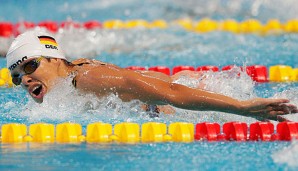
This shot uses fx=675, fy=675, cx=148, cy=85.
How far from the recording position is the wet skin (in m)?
3.80

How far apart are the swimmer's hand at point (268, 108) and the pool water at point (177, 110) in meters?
0.19

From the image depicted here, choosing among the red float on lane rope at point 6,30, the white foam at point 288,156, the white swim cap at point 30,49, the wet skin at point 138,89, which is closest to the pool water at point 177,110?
the white foam at point 288,156

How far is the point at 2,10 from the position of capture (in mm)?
11602

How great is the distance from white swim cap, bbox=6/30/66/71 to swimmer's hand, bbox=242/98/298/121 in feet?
4.09

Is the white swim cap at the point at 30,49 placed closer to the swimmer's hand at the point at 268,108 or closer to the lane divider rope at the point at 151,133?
the lane divider rope at the point at 151,133

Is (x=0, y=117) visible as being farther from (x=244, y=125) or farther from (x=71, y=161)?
(x=244, y=125)

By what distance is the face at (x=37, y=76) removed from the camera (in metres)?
4.11

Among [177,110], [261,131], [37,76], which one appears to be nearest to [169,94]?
[261,131]

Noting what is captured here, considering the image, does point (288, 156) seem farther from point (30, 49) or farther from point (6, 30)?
point (6, 30)

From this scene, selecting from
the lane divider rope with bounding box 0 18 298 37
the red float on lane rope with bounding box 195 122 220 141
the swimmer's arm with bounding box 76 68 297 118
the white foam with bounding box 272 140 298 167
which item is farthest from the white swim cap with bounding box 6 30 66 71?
the lane divider rope with bounding box 0 18 298 37

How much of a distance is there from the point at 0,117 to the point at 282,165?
2073 mm

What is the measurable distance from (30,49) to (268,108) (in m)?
1.50

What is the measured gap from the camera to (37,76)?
411 centimetres

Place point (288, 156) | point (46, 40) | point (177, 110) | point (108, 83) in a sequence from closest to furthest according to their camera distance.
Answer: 1. point (288, 156)
2. point (108, 83)
3. point (46, 40)
4. point (177, 110)
